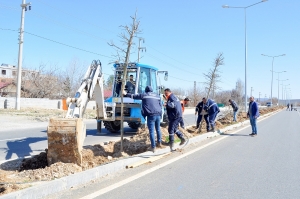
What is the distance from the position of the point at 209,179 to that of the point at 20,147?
6.44m

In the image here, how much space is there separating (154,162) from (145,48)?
105 ft

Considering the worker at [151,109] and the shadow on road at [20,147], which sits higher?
the worker at [151,109]

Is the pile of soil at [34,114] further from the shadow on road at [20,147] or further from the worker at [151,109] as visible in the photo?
the worker at [151,109]

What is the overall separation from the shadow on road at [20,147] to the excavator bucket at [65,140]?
2.52 meters

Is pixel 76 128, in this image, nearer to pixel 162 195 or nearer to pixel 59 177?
pixel 59 177

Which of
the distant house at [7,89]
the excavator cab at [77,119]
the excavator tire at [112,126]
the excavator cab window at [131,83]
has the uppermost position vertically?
the distant house at [7,89]

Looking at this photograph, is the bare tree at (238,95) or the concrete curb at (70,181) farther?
the bare tree at (238,95)

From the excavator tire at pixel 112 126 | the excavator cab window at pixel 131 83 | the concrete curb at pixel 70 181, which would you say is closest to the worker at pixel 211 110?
the excavator cab window at pixel 131 83

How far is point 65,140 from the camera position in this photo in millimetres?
6125

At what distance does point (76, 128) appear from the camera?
6.10 metres

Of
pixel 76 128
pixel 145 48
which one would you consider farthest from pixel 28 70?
pixel 76 128

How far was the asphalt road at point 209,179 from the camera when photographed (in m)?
5.16

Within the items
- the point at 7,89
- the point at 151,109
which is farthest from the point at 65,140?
the point at 7,89

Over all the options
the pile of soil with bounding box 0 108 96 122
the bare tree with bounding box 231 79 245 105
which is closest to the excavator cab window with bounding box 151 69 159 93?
the pile of soil with bounding box 0 108 96 122
